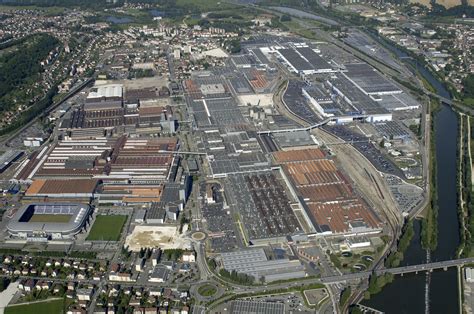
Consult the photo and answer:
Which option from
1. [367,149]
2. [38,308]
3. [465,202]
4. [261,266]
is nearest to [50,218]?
[38,308]

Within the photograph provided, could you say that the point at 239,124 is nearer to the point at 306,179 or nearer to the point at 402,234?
the point at 306,179

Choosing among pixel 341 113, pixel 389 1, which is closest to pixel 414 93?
pixel 341 113

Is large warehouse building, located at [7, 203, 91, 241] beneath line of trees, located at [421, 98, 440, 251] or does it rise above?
beneath

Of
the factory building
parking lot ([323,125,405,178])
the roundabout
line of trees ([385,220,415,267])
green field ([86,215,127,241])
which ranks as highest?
parking lot ([323,125,405,178])

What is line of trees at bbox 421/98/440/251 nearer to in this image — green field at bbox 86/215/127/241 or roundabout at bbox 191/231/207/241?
roundabout at bbox 191/231/207/241

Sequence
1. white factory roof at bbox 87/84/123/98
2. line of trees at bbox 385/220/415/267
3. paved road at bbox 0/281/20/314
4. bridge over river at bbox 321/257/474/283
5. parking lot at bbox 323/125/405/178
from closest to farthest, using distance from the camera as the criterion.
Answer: paved road at bbox 0/281/20/314
bridge over river at bbox 321/257/474/283
line of trees at bbox 385/220/415/267
parking lot at bbox 323/125/405/178
white factory roof at bbox 87/84/123/98

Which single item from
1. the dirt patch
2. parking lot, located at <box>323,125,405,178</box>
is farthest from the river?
the dirt patch

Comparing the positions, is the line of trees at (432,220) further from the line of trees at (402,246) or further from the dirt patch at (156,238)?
Result: the dirt patch at (156,238)
